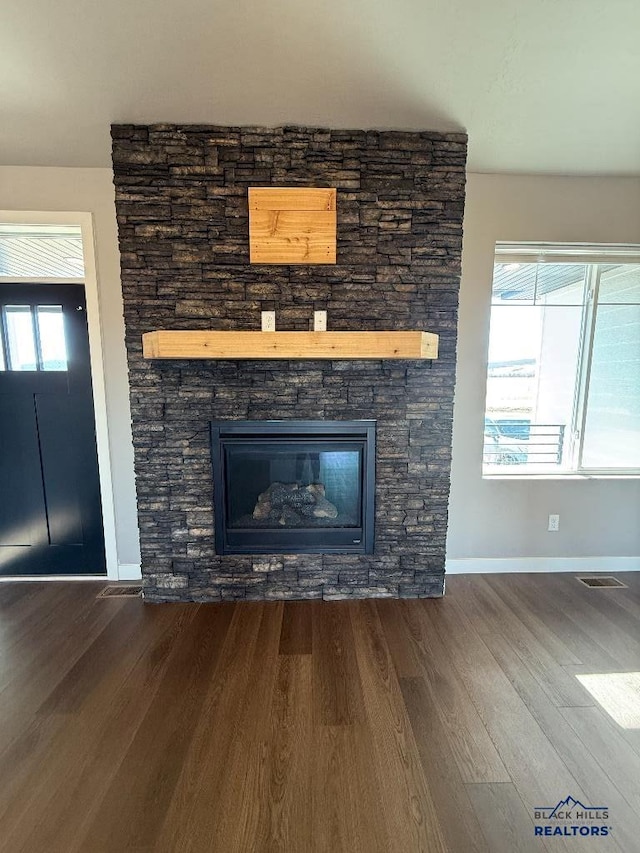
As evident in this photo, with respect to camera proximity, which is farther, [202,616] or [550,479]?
[550,479]

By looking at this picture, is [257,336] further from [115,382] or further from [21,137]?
[21,137]

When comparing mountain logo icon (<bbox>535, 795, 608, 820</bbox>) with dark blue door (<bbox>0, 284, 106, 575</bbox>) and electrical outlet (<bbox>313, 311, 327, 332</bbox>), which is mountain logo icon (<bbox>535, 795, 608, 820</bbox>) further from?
dark blue door (<bbox>0, 284, 106, 575</bbox>)

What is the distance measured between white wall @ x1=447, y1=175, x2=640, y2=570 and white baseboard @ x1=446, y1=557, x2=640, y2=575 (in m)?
0.01

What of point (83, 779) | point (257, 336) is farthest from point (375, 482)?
point (83, 779)

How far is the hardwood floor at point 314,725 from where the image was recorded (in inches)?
47.2

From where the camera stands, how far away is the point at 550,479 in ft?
8.73

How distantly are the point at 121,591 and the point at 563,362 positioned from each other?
3.35 meters

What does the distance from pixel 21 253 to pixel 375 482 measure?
264 centimetres

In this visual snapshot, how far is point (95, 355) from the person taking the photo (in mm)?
2467

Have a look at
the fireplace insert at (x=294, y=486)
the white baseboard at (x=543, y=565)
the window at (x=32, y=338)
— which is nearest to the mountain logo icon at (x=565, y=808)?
the fireplace insert at (x=294, y=486)

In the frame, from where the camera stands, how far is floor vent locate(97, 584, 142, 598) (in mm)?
2461

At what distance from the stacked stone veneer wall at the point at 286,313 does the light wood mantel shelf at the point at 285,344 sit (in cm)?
28

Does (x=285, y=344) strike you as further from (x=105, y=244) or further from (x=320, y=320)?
(x=105, y=244)

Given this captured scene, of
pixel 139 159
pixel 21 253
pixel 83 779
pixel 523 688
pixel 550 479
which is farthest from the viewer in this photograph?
pixel 550 479
